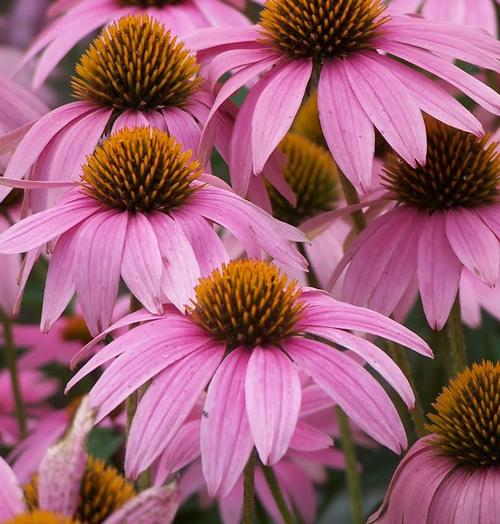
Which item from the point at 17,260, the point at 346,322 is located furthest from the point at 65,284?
the point at 17,260

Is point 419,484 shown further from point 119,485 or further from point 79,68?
point 79,68

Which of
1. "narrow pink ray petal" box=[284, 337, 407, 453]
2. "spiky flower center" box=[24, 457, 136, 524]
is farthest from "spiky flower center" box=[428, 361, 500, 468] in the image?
"spiky flower center" box=[24, 457, 136, 524]

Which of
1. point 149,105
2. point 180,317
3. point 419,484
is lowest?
point 419,484

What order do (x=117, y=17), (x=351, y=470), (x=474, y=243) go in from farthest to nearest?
(x=117, y=17) → (x=351, y=470) → (x=474, y=243)

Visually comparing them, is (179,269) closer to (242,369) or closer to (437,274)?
(242,369)

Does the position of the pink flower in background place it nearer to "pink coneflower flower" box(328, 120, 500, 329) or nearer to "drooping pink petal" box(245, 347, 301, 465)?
"pink coneflower flower" box(328, 120, 500, 329)

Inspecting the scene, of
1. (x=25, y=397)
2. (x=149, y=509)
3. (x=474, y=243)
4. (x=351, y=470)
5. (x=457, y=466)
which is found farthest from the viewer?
(x=25, y=397)

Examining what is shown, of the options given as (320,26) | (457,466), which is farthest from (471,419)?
(320,26)
